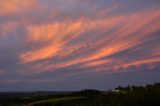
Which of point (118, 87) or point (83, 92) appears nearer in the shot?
point (118, 87)

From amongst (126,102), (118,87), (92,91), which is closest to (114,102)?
(126,102)

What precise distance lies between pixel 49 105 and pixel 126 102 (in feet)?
120

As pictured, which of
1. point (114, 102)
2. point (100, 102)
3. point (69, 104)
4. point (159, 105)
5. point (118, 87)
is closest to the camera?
point (159, 105)

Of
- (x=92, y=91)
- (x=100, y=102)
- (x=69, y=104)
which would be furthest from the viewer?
(x=92, y=91)

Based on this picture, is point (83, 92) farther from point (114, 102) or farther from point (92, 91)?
point (114, 102)

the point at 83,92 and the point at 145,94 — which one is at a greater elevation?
the point at 83,92

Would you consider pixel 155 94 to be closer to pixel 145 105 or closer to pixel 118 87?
pixel 145 105

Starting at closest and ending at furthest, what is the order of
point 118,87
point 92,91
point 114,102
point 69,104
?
1. point 114,102
2. point 69,104
3. point 118,87
4. point 92,91

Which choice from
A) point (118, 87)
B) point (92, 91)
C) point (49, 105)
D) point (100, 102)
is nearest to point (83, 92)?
point (92, 91)

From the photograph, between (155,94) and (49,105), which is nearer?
(155,94)

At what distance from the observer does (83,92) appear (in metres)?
121

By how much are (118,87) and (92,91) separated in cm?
1670

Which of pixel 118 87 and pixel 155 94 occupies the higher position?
pixel 118 87

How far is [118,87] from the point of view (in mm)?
103188
